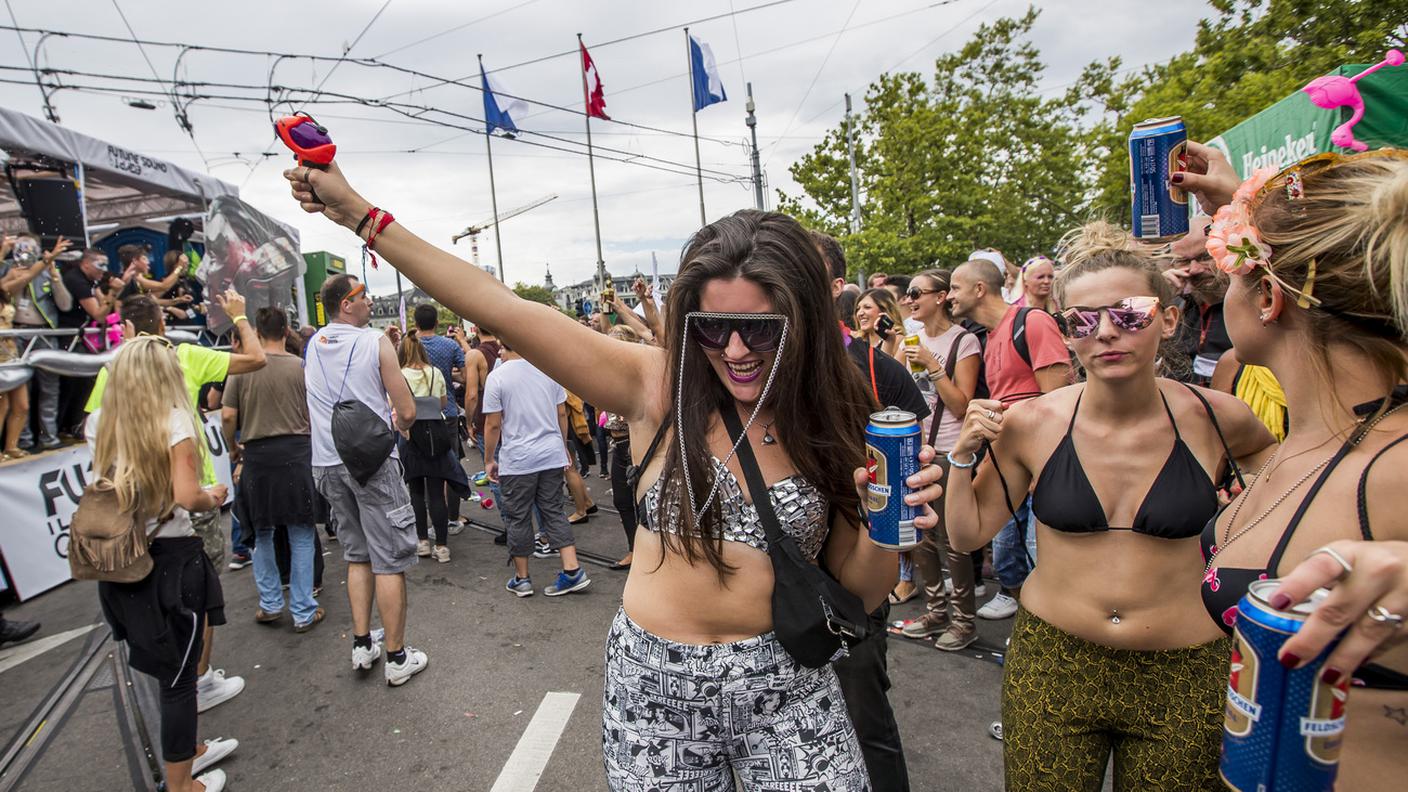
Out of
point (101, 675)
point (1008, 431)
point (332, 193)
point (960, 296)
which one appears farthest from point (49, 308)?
point (1008, 431)

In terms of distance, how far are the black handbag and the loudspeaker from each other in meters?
9.04

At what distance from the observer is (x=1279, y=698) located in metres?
0.89

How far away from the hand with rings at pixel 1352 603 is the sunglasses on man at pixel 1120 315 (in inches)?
48.7

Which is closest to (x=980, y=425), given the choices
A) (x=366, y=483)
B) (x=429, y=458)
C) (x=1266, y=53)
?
(x=366, y=483)

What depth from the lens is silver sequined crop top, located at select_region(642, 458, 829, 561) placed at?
66.0 inches

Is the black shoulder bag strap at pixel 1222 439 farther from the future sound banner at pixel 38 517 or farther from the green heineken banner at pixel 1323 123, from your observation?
the future sound banner at pixel 38 517

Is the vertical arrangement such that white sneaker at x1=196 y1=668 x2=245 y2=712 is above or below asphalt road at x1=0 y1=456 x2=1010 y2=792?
above

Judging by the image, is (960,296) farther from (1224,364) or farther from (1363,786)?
(1363,786)

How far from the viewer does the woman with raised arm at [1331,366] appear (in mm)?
1166

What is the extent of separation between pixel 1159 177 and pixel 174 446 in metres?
3.92

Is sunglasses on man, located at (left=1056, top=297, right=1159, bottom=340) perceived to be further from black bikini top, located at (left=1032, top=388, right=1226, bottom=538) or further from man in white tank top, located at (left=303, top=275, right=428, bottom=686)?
man in white tank top, located at (left=303, top=275, right=428, bottom=686)

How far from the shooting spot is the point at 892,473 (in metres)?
1.45

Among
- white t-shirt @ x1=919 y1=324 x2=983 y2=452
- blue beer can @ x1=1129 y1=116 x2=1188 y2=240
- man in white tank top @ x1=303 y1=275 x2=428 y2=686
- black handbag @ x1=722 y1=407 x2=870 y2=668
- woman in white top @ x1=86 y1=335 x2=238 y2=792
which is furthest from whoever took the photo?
white t-shirt @ x1=919 y1=324 x2=983 y2=452

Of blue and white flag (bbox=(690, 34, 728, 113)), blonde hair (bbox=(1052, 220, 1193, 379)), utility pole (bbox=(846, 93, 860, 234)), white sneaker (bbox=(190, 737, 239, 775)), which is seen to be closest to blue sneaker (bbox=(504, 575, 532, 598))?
white sneaker (bbox=(190, 737, 239, 775))
